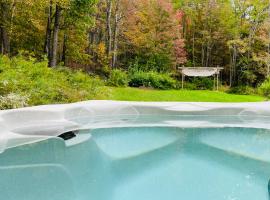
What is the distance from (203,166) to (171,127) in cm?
218

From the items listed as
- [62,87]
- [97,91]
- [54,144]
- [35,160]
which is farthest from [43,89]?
[35,160]

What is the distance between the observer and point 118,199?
3.11m

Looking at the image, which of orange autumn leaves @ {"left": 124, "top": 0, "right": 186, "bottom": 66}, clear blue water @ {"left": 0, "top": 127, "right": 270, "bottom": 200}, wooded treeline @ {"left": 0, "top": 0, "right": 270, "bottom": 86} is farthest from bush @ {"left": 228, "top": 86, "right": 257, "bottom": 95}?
clear blue water @ {"left": 0, "top": 127, "right": 270, "bottom": 200}

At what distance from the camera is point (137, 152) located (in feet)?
15.8

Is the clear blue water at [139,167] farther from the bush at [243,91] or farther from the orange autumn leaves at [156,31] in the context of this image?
the orange autumn leaves at [156,31]

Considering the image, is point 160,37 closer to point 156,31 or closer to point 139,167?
point 156,31

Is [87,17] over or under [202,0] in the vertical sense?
under

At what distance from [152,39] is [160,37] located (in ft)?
1.35

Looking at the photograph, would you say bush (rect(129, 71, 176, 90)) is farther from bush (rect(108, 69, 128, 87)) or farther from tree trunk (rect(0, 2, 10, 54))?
tree trunk (rect(0, 2, 10, 54))

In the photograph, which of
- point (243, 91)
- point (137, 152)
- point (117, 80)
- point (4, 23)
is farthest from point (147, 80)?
point (137, 152)

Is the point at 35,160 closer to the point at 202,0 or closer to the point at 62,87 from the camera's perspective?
the point at 62,87

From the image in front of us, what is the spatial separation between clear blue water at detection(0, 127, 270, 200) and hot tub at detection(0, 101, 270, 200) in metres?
0.01

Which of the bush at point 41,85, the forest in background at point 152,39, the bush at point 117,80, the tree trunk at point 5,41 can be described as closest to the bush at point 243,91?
the forest in background at point 152,39

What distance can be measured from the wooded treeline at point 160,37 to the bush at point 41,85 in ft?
15.3
